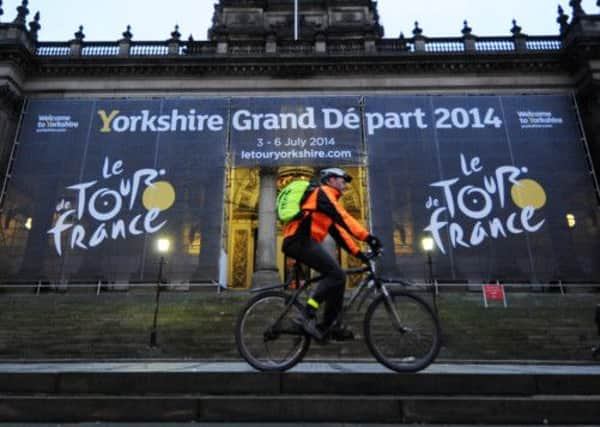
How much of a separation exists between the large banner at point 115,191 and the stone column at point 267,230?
2591mm

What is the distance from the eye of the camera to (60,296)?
15.5 metres

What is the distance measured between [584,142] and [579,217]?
407cm

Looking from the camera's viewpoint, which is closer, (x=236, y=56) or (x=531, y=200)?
(x=531, y=200)

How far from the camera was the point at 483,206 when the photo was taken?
18016 millimetres

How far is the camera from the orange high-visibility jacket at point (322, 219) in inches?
181

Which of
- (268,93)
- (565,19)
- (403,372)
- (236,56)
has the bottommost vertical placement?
(403,372)

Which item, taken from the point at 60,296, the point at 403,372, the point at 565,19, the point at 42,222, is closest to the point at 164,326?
the point at 60,296

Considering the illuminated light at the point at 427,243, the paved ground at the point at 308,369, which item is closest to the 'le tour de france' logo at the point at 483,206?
the illuminated light at the point at 427,243

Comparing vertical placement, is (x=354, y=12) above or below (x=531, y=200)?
above

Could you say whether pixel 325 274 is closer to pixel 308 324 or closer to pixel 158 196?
pixel 308 324

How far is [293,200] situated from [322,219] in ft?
1.35

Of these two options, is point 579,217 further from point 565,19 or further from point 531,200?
point 565,19

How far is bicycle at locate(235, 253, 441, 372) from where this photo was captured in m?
4.53

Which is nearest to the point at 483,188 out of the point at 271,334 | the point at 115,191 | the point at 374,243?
the point at 374,243
